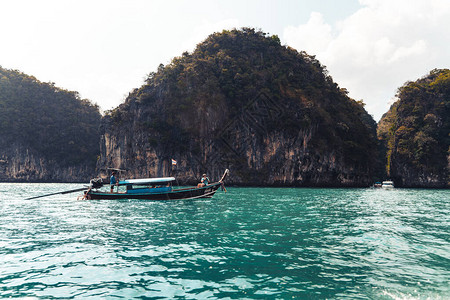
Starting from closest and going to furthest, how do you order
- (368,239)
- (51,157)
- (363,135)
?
(368,239), (363,135), (51,157)

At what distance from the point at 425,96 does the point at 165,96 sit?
58404 mm

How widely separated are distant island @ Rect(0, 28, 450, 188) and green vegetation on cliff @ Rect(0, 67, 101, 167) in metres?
31.8

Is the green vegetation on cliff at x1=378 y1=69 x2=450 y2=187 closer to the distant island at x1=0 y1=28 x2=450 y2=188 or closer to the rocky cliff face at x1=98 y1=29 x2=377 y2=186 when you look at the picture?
the distant island at x1=0 y1=28 x2=450 y2=188

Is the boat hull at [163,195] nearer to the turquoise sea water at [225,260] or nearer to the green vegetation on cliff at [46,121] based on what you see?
the turquoise sea water at [225,260]

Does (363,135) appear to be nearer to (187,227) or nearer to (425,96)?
(425,96)

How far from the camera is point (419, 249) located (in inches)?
328

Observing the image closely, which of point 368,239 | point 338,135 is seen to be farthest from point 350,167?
point 368,239

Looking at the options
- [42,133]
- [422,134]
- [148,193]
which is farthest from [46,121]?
[422,134]

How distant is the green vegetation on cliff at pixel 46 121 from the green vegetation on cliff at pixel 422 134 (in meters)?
91.2

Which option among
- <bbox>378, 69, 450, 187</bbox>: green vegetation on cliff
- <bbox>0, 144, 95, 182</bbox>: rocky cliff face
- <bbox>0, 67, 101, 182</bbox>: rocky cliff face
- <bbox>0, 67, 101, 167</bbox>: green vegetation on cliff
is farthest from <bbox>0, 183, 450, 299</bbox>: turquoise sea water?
<bbox>0, 67, 101, 167</bbox>: green vegetation on cliff

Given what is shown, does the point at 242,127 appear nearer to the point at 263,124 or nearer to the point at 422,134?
the point at 263,124

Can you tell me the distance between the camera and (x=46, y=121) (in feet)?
296

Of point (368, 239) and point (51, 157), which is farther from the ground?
point (51, 157)

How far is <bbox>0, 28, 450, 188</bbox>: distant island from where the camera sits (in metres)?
55.4
